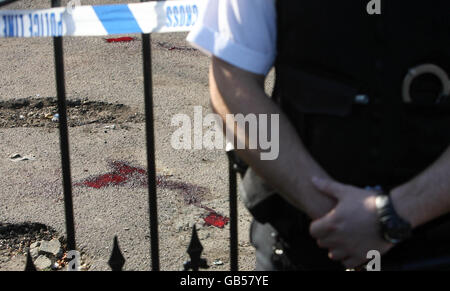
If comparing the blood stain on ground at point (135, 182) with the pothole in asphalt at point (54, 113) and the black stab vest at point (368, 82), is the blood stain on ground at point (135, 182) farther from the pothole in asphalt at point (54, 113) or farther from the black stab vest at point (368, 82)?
the black stab vest at point (368, 82)

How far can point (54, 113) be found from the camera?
5762 mm

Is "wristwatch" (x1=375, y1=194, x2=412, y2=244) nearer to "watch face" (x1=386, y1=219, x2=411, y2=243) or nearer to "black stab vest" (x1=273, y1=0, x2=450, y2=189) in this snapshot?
"watch face" (x1=386, y1=219, x2=411, y2=243)

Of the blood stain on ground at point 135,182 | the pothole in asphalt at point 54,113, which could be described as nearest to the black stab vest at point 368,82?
the blood stain on ground at point 135,182

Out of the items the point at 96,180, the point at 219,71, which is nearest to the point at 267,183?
the point at 219,71

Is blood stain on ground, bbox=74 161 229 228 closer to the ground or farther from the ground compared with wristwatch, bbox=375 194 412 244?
farther from the ground

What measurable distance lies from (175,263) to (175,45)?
4569mm

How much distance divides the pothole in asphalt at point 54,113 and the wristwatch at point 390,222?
405cm

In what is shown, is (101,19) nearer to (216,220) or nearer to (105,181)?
(216,220)

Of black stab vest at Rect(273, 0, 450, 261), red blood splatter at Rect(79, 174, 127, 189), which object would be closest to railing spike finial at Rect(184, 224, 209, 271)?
black stab vest at Rect(273, 0, 450, 261)

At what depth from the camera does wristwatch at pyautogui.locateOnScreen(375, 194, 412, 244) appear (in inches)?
66.7

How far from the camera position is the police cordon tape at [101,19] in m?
2.41

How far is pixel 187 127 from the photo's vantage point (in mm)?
→ 5605

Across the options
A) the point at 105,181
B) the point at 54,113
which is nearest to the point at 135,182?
the point at 105,181

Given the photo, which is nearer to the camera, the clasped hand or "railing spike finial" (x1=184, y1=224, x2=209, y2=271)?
the clasped hand
